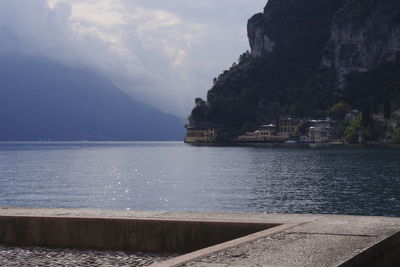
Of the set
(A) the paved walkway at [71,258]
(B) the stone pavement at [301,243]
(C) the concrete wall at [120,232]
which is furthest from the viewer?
(C) the concrete wall at [120,232]

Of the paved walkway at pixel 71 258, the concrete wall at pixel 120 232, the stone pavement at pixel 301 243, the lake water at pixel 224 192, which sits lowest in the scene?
the lake water at pixel 224 192

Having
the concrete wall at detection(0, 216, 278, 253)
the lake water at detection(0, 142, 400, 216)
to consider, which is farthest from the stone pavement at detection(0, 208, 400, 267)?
the lake water at detection(0, 142, 400, 216)

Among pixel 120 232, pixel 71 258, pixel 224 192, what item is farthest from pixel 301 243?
pixel 224 192

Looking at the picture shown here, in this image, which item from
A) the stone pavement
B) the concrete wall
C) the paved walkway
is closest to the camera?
the stone pavement

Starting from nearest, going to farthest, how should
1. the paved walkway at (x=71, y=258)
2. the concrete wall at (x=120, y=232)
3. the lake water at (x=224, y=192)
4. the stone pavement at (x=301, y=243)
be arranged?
the stone pavement at (x=301, y=243) → the paved walkway at (x=71, y=258) → the concrete wall at (x=120, y=232) → the lake water at (x=224, y=192)

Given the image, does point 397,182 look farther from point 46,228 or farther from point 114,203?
point 46,228

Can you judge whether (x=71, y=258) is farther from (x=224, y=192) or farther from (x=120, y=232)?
(x=224, y=192)

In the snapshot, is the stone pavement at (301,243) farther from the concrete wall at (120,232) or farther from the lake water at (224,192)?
the lake water at (224,192)

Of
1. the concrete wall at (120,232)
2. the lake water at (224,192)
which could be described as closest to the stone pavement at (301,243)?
the concrete wall at (120,232)

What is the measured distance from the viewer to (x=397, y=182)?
70.9 meters

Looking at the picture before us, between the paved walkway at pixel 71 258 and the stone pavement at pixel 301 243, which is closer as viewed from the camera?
the stone pavement at pixel 301 243

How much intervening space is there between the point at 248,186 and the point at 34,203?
26.9 m

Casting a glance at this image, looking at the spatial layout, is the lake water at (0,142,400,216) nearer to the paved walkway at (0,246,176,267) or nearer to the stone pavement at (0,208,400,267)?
the stone pavement at (0,208,400,267)

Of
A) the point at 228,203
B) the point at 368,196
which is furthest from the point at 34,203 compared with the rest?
the point at 368,196
